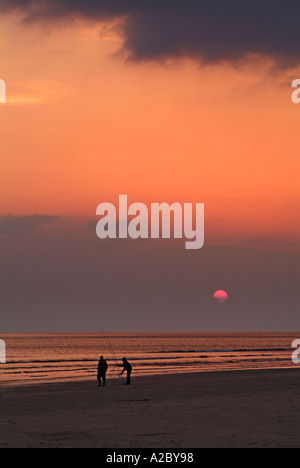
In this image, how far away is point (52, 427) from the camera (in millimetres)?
18656

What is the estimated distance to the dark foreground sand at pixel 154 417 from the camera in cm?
1588

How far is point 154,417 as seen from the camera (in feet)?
66.1

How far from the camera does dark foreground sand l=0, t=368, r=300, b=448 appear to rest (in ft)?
52.1

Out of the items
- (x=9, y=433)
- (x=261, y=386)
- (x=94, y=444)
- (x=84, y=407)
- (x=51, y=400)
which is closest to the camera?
(x=94, y=444)

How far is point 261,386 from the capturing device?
105ft

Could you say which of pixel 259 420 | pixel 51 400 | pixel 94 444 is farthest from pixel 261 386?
pixel 94 444

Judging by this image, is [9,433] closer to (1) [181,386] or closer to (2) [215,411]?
(2) [215,411]

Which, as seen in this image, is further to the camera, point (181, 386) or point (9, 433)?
point (181, 386)
